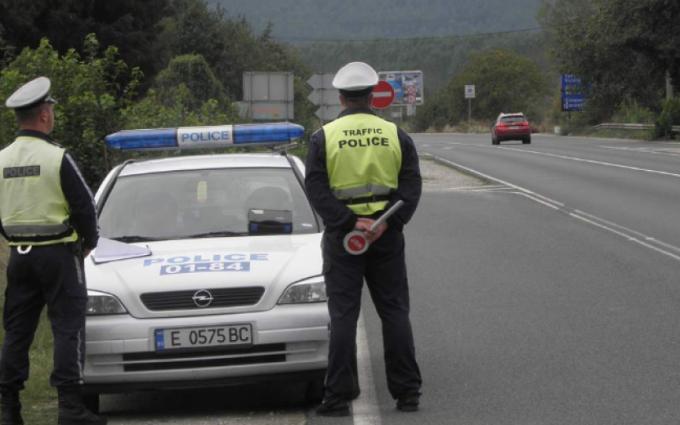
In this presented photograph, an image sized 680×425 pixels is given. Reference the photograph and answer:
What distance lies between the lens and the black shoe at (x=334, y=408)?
702 cm

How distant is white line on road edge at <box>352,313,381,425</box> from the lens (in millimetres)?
6996

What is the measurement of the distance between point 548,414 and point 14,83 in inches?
447

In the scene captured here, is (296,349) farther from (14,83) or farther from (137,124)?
(137,124)

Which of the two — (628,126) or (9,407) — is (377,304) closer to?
(9,407)

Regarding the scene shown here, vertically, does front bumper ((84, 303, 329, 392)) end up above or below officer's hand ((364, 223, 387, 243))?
below

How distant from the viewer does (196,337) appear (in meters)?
6.99

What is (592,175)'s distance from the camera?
30.0 meters

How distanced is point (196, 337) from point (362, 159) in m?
1.32

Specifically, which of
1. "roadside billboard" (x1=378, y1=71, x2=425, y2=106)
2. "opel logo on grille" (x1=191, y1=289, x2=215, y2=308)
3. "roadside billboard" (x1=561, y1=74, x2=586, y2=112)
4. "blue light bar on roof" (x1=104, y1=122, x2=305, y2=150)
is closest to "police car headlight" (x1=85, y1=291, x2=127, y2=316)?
"opel logo on grille" (x1=191, y1=289, x2=215, y2=308)

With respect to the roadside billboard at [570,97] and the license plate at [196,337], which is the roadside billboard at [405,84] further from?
the license plate at [196,337]

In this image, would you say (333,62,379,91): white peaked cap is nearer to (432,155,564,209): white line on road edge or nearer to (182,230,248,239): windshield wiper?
(182,230,248,239): windshield wiper

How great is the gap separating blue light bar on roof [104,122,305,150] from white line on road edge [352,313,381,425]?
5.19 feet

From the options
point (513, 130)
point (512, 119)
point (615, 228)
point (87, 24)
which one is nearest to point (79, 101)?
point (615, 228)

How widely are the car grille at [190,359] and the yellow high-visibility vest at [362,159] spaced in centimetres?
96
